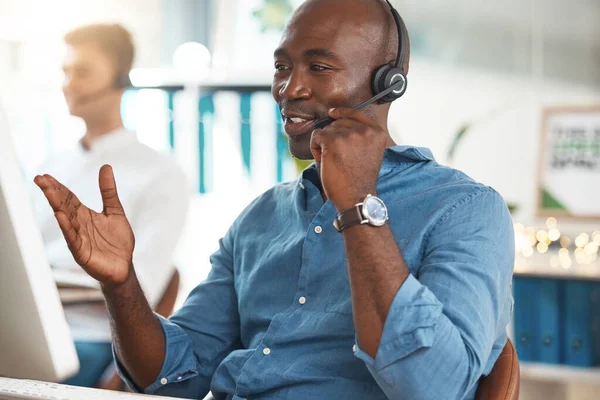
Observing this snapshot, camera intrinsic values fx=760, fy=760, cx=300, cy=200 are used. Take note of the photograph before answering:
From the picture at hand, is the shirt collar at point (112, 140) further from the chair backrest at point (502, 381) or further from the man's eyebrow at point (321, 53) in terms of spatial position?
the chair backrest at point (502, 381)

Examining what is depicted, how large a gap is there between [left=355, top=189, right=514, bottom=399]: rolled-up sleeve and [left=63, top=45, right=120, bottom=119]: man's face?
2.22 meters

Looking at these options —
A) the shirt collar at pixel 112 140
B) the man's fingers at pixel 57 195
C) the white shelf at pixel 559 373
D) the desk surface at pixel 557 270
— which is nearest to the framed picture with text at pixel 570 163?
the desk surface at pixel 557 270

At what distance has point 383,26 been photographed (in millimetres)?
1260

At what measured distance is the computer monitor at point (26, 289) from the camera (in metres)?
0.78

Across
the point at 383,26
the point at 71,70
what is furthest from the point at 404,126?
the point at 383,26

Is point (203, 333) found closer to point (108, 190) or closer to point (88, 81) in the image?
point (108, 190)

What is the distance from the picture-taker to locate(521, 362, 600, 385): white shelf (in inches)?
105

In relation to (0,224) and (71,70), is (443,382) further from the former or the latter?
(71,70)

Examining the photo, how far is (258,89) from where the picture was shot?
3.57 m

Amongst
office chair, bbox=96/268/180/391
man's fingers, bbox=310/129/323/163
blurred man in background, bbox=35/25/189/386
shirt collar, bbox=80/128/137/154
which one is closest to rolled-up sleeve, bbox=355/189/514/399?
man's fingers, bbox=310/129/323/163

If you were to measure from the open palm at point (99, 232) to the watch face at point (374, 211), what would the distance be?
369 mm

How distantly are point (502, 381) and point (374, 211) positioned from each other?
1.02 feet

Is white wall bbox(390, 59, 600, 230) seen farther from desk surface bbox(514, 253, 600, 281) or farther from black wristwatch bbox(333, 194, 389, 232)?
black wristwatch bbox(333, 194, 389, 232)

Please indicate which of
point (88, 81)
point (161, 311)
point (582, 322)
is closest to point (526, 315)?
point (582, 322)
